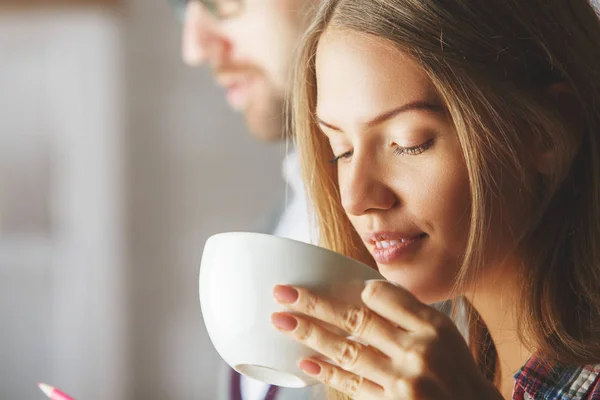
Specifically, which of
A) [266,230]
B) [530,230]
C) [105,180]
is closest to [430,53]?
[530,230]

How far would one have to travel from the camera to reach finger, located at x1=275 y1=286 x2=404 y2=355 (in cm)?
59

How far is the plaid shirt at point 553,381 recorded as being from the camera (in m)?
0.72

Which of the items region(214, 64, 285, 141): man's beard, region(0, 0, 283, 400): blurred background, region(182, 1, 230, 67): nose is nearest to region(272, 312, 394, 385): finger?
region(214, 64, 285, 141): man's beard

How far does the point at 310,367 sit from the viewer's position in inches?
24.4

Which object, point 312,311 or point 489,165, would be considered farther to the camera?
point 489,165

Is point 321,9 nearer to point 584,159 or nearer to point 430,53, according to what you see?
point 430,53

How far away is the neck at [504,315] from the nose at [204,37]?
1.00 meters

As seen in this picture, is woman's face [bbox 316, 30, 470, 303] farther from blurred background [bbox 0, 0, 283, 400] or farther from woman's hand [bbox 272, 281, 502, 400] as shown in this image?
blurred background [bbox 0, 0, 283, 400]

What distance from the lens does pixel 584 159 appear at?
2.54 feet

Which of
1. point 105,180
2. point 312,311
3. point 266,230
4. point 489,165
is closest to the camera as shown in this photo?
point 312,311

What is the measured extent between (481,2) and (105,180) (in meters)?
2.02

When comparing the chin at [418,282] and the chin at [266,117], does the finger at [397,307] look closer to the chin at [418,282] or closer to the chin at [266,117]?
the chin at [418,282]

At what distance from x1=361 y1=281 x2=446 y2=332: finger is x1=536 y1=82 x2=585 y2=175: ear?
0.22 meters

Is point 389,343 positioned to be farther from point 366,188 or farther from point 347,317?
point 366,188
